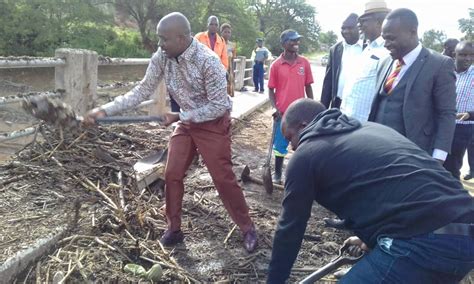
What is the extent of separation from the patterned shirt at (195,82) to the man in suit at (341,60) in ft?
5.39

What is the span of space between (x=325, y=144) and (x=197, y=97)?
1629mm

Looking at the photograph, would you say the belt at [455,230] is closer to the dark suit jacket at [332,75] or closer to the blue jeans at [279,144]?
the dark suit jacket at [332,75]

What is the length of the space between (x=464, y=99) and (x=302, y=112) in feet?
13.1

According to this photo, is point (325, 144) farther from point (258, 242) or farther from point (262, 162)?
point (262, 162)

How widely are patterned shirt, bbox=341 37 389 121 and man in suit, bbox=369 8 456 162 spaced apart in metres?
0.58

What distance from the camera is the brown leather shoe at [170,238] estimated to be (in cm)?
349

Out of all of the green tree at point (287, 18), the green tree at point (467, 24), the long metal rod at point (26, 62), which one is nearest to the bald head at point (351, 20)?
the long metal rod at point (26, 62)

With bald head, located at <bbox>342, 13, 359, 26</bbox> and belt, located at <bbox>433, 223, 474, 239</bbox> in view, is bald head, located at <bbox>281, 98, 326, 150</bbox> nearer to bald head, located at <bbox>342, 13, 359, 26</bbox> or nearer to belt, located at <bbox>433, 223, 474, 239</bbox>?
belt, located at <bbox>433, 223, 474, 239</bbox>

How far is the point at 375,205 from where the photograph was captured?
1.95 metres

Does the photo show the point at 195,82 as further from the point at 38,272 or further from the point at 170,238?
the point at 38,272

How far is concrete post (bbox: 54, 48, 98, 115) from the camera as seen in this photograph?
466cm

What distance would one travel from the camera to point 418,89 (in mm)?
3070

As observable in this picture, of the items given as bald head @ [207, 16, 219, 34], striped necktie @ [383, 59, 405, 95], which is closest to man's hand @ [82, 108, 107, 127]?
striped necktie @ [383, 59, 405, 95]

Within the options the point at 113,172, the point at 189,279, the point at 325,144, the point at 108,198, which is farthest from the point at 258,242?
the point at 325,144
